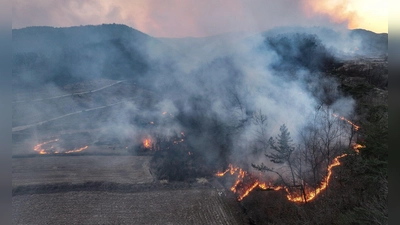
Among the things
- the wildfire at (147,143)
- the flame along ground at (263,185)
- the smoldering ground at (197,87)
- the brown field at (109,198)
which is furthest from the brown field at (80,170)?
the flame along ground at (263,185)

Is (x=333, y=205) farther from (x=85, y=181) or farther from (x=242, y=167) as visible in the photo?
(x=85, y=181)

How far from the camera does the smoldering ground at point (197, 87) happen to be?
22578mm

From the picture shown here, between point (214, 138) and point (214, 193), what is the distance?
734cm

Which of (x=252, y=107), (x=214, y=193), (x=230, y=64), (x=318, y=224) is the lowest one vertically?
(x=214, y=193)

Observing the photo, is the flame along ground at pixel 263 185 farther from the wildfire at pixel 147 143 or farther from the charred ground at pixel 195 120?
the wildfire at pixel 147 143

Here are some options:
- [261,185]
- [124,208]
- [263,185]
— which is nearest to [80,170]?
[124,208]

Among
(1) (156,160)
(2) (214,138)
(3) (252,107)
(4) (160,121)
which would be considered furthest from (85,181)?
(3) (252,107)

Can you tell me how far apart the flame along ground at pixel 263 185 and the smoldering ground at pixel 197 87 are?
41.9 inches

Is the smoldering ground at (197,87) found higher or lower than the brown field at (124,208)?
higher

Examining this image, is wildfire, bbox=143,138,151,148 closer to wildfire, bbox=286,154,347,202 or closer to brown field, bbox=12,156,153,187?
brown field, bbox=12,156,153,187

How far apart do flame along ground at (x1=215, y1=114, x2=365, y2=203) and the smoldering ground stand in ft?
3.49

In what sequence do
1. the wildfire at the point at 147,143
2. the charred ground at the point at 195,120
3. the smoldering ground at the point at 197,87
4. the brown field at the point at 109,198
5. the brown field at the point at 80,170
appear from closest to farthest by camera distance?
the charred ground at the point at 195,120, the brown field at the point at 109,198, the brown field at the point at 80,170, the smoldering ground at the point at 197,87, the wildfire at the point at 147,143

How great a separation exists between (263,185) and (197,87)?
17.8 meters

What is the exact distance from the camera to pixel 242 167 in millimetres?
20438
